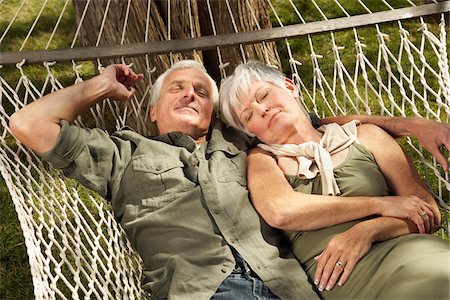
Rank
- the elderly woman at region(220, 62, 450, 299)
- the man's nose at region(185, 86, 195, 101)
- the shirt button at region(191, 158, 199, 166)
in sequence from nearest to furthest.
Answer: the elderly woman at region(220, 62, 450, 299), the shirt button at region(191, 158, 199, 166), the man's nose at region(185, 86, 195, 101)

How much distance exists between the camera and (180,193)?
6.97 feet

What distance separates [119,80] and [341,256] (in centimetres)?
108

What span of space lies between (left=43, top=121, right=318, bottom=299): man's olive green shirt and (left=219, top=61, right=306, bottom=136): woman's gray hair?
0.30 feet

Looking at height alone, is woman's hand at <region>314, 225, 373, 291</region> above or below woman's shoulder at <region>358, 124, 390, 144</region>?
below

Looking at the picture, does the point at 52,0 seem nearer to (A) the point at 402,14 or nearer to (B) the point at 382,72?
(B) the point at 382,72

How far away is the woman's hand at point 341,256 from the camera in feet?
6.21

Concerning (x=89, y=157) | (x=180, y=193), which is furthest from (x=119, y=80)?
(x=180, y=193)

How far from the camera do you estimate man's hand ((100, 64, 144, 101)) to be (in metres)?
2.43

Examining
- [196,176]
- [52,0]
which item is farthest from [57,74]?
[196,176]

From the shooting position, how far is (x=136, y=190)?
7.05 feet

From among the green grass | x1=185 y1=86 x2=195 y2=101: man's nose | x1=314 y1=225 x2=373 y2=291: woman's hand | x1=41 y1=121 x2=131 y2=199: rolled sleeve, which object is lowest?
the green grass

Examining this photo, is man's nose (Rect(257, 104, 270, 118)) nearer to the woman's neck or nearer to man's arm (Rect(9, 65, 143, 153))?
the woman's neck

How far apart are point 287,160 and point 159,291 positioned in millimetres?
534

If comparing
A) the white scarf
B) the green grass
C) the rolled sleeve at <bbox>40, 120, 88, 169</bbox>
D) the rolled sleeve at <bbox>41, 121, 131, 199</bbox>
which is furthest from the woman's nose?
the green grass
